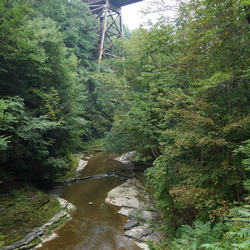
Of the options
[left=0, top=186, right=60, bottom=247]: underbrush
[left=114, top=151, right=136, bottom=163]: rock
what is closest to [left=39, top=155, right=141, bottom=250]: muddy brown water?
[left=0, top=186, right=60, bottom=247]: underbrush

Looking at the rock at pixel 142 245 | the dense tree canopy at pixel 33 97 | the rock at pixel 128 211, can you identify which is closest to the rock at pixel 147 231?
the rock at pixel 142 245

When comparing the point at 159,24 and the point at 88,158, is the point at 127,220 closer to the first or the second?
the point at 159,24

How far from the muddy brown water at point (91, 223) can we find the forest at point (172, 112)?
4.80ft

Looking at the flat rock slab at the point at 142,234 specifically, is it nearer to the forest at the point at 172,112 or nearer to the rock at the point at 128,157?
the forest at the point at 172,112

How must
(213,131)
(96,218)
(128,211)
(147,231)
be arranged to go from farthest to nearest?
1. (128,211)
2. (96,218)
3. (147,231)
4. (213,131)

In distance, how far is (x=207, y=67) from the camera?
15.4 feet

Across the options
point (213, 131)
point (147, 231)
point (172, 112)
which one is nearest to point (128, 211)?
point (147, 231)

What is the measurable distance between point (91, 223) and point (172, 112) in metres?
4.61

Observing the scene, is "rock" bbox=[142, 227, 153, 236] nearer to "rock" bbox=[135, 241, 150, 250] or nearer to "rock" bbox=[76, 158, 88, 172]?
"rock" bbox=[135, 241, 150, 250]

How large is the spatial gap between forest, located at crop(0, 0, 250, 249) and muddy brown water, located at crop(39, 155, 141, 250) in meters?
1.46

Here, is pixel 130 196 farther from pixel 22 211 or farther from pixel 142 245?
pixel 22 211

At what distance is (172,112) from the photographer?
5.67 meters

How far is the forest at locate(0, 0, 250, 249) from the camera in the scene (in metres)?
3.57

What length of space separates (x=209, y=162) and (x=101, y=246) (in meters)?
3.73
